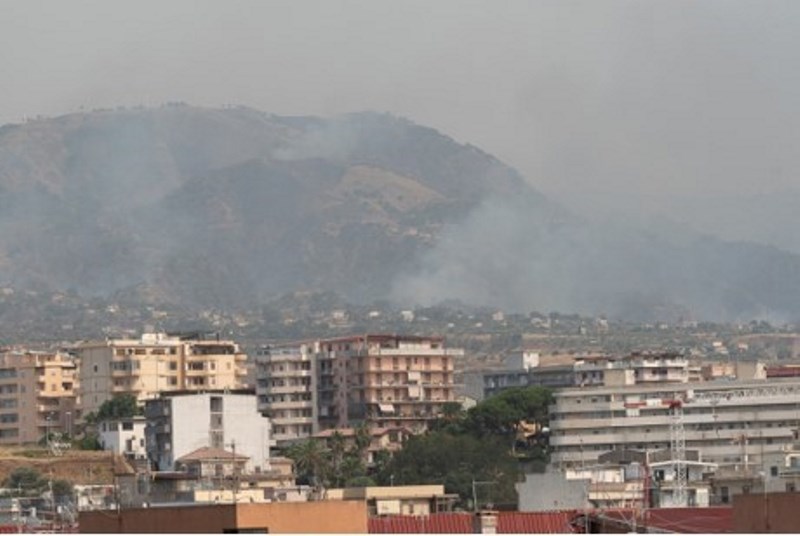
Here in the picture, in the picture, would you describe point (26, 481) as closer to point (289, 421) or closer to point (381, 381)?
point (289, 421)

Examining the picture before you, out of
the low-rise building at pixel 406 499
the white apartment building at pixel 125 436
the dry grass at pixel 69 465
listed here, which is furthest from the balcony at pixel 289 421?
the low-rise building at pixel 406 499

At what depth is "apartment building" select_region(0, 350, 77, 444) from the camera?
568 ft

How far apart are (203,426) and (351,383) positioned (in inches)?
1337

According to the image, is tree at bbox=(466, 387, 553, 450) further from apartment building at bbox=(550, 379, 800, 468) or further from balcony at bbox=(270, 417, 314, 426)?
balcony at bbox=(270, 417, 314, 426)

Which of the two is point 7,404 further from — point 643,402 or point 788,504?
point 788,504

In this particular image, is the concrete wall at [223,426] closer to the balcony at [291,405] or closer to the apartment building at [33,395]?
the apartment building at [33,395]

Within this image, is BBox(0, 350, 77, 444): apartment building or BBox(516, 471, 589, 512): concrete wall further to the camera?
BBox(0, 350, 77, 444): apartment building

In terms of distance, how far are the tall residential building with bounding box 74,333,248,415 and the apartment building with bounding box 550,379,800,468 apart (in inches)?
1033

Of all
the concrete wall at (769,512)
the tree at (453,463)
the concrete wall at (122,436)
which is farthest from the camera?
the concrete wall at (122,436)

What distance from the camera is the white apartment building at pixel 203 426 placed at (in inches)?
5472

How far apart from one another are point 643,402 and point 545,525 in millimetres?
107054

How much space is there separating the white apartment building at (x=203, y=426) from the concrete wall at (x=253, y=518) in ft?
339

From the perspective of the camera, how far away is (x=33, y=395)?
17562cm

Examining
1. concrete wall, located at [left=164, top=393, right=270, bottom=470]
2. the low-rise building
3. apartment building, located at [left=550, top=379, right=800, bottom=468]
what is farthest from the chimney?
concrete wall, located at [left=164, top=393, right=270, bottom=470]
